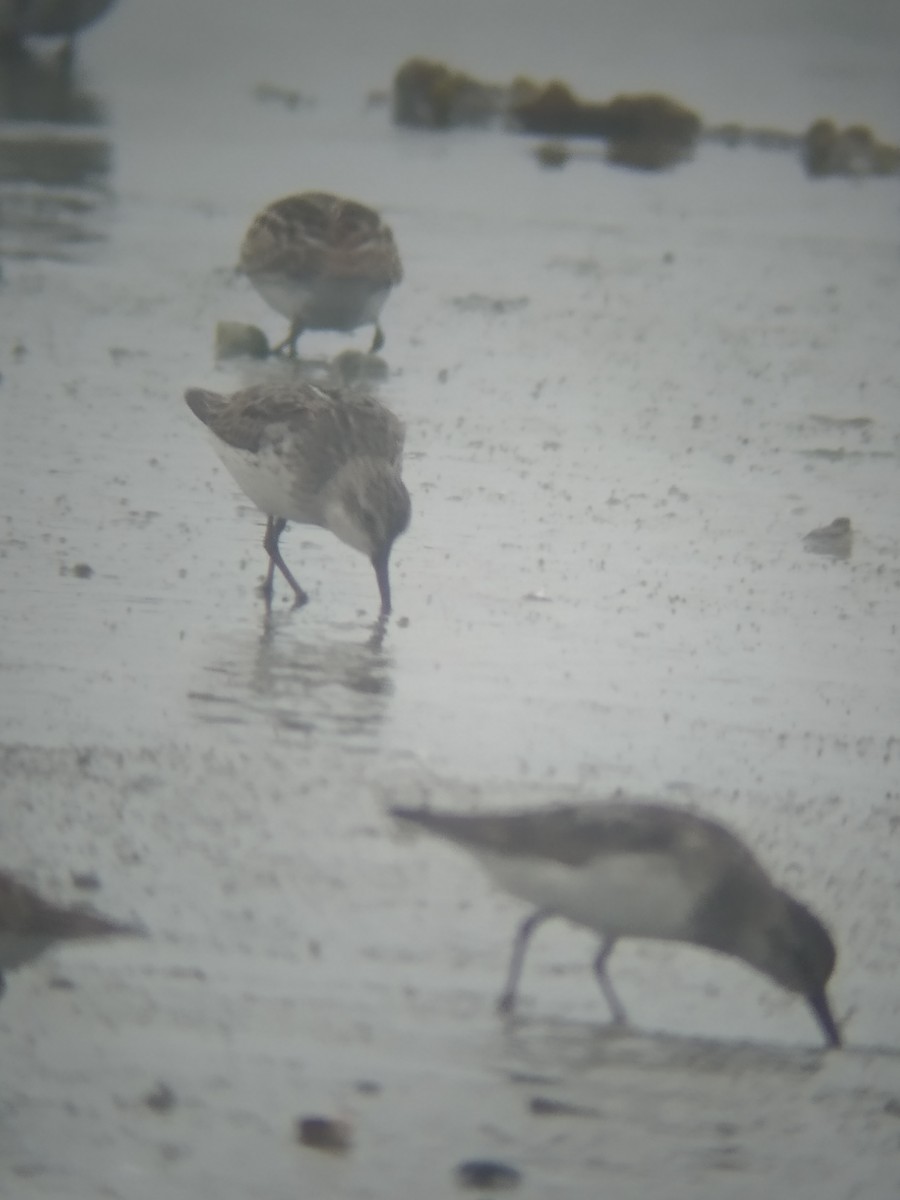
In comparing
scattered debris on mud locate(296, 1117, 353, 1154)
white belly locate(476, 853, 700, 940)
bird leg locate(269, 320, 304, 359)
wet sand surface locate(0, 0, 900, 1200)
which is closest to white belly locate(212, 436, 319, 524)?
wet sand surface locate(0, 0, 900, 1200)

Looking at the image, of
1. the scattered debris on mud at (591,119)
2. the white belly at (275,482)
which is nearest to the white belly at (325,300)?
the white belly at (275,482)

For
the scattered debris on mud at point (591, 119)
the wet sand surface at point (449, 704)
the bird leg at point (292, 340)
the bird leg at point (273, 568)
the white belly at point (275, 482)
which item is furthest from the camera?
the scattered debris on mud at point (591, 119)

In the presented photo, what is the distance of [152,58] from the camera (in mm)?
29797

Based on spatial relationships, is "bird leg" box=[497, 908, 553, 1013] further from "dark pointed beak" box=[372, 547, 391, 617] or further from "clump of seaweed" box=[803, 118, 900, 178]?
"clump of seaweed" box=[803, 118, 900, 178]

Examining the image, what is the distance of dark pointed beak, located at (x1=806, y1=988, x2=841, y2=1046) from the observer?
17.6 ft

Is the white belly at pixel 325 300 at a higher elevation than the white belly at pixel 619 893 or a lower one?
higher

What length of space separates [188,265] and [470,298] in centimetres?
179

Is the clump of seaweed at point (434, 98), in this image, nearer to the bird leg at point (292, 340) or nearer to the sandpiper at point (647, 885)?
the bird leg at point (292, 340)

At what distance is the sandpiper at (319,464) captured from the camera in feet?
28.1

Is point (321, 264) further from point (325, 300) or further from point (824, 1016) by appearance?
point (824, 1016)

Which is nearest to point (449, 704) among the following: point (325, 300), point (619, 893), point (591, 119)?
point (619, 893)

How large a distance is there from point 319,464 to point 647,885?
3.72 meters

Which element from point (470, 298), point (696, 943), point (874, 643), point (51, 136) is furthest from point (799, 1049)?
point (51, 136)

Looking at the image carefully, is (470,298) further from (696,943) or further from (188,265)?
(696,943)
